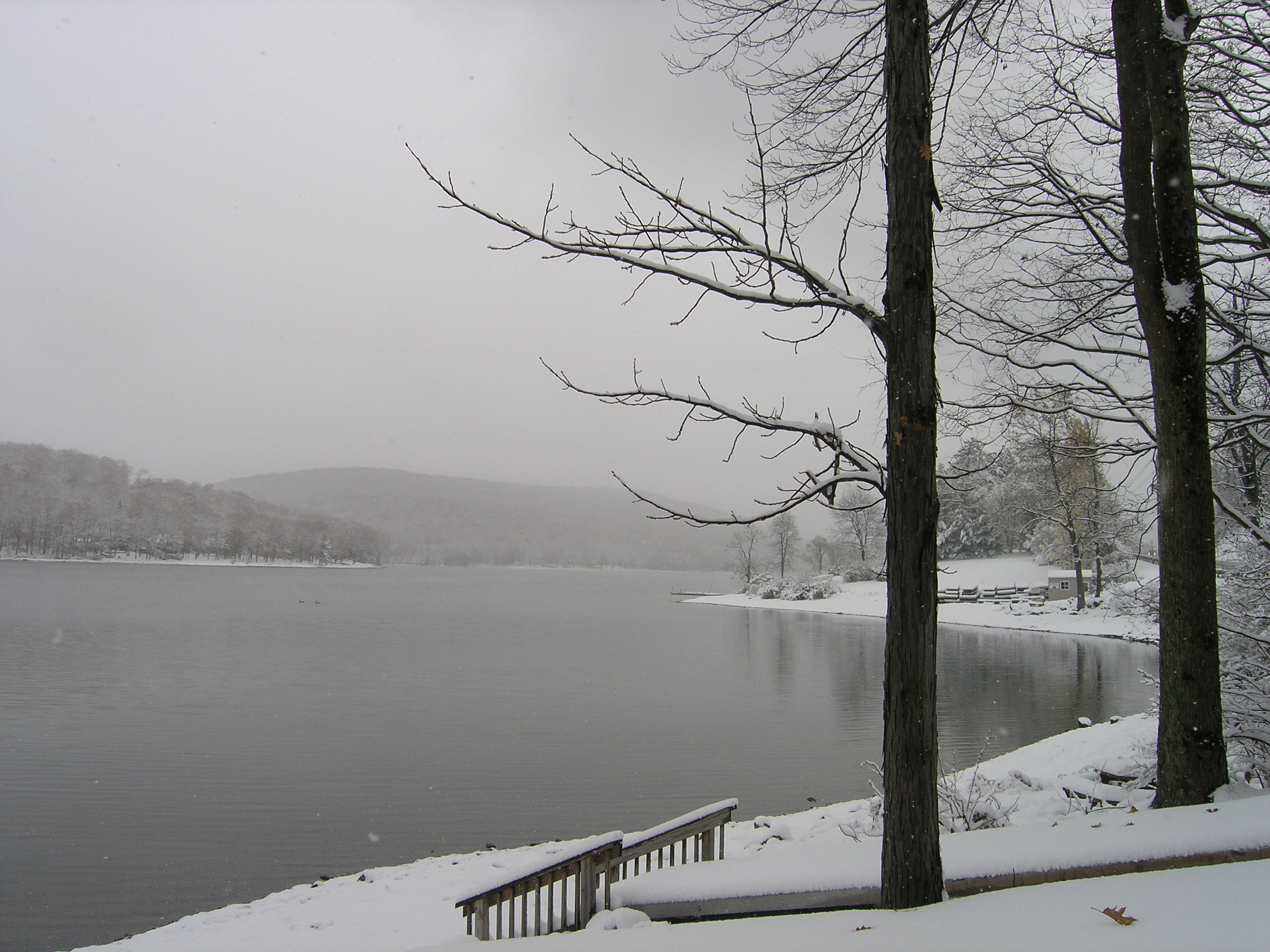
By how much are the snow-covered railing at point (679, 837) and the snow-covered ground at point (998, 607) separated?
11.5 m

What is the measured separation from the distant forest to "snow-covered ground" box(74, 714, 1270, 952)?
13185cm

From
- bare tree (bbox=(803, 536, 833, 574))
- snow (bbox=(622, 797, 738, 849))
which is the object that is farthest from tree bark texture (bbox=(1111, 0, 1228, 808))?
bare tree (bbox=(803, 536, 833, 574))

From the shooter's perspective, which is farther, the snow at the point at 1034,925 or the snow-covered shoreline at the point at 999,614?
the snow-covered shoreline at the point at 999,614

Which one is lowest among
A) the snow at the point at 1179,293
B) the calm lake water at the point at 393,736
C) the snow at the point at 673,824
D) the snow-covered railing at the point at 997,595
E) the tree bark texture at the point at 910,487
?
the calm lake water at the point at 393,736

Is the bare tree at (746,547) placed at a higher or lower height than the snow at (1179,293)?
lower

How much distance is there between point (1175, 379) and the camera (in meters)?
5.54

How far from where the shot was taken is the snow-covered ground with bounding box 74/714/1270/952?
9.94 ft

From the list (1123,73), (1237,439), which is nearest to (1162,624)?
(1237,439)

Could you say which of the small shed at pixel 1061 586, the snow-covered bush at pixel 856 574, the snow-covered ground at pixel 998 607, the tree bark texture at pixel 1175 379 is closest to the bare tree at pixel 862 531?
the snow-covered bush at pixel 856 574

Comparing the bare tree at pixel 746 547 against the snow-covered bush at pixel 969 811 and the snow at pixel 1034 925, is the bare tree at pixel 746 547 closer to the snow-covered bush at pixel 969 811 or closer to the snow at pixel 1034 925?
the snow-covered bush at pixel 969 811

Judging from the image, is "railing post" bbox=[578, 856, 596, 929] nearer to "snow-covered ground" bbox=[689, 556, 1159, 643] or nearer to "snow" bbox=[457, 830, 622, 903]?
"snow" bbox=[457, 830, 622, 903]

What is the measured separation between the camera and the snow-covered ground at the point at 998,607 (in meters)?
37.3

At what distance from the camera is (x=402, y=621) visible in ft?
150

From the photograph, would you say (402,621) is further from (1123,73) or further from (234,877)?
(1123,73)
